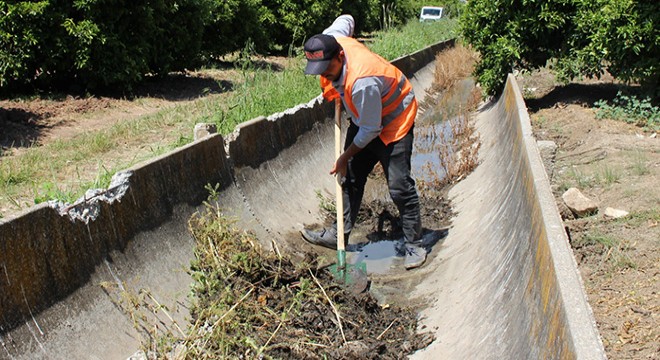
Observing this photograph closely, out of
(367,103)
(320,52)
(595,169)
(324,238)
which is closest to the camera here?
(320,52)

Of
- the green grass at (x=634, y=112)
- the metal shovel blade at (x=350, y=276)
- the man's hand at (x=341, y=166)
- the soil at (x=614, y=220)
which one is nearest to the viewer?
the soil at (x=614, y=220)

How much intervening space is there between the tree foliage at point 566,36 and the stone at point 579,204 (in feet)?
11.1

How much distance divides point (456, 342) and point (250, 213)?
8.18 ft

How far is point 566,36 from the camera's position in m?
9.95

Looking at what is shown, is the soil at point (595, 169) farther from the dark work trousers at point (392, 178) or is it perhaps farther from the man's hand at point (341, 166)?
the man's hand at point (341, 166)

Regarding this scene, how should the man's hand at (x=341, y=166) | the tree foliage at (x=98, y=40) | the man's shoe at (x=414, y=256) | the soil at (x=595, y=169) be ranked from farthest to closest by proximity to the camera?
the tree foliage at (x=98, y=40) < the man's shoe at (x=414, y=256) < the man's hand at (x=341, y=166) < the soil at (x=595, y=169)

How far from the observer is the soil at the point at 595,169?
4.12 m

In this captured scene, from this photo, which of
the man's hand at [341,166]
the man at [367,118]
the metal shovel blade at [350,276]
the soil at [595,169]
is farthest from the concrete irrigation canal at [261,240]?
the man's hand at [341,166]

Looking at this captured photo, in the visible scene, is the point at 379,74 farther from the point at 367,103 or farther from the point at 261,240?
the point at 261,240

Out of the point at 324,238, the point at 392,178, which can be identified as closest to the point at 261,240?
the point at 324,238

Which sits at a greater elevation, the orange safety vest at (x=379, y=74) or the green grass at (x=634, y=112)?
the orange safety vest at (x=379, y=74)

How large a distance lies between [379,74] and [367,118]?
35 centimetres

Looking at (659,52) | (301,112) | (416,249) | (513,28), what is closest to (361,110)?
(416,249)

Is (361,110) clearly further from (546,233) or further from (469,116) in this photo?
(469,116)
